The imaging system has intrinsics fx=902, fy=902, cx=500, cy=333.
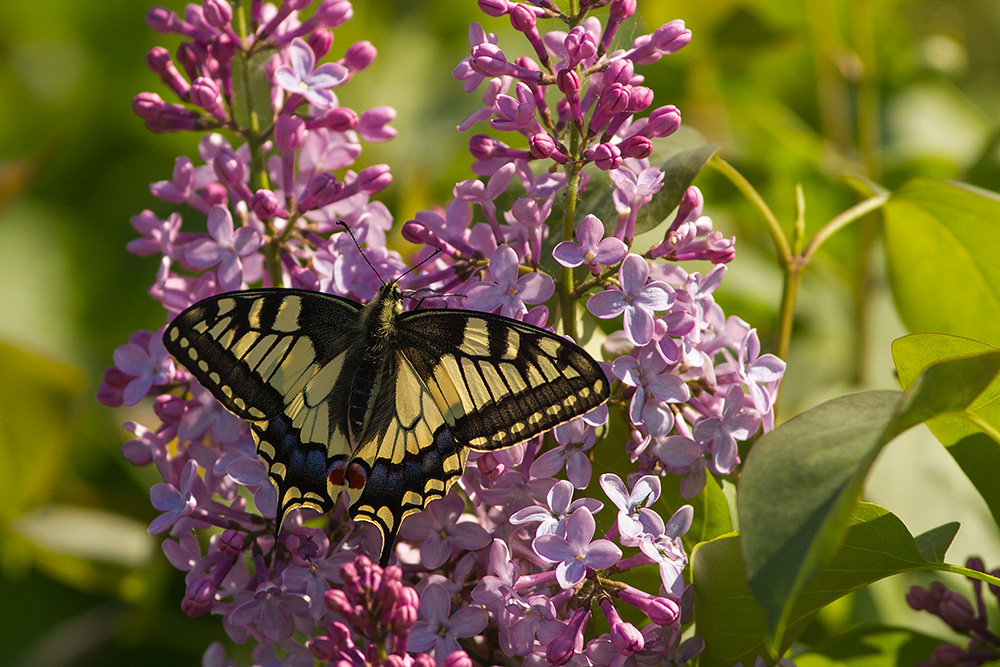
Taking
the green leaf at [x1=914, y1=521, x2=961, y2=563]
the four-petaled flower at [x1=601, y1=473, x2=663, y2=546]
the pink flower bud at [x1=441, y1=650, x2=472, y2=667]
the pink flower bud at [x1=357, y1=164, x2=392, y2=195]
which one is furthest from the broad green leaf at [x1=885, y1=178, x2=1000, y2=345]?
the pink flower bud at [x1=441, y1=650, x2=472, y2=667]

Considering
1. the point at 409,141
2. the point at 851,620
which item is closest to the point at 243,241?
the point at 851,620

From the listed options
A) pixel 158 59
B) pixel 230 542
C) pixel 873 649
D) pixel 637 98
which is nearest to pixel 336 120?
pixel 158 59

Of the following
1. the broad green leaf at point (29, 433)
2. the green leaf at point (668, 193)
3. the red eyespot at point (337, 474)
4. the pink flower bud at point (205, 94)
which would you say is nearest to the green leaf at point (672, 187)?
the green leaf at point (668, 193)

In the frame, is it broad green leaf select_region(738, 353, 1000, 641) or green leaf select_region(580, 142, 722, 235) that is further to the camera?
green leaf select_region(580, 142, 722, 235)

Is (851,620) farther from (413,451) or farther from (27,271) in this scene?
(27,271)

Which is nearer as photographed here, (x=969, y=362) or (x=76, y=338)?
(x=969, y=362)

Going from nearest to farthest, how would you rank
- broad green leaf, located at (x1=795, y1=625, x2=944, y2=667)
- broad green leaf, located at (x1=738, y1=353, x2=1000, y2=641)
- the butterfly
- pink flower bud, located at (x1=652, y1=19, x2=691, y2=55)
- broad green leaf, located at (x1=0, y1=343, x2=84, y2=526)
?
broad green leaf, located at (x1=738, y1=353, x2=1000, y2=641)
the butterfly
pink flower bud, located at (x1=652, y1=19, x2=691, y2=55)
broad green leaf, located at (x1=795, y1=625, x2=944, y2=667)
broad green leaf, located at (x1=0, y1=343, x2=84, y2=526)

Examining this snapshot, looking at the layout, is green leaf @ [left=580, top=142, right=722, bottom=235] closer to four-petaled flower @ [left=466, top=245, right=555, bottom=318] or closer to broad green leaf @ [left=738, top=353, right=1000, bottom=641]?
four-petaled flower @ [left=466, top=245, right=555, bottom=318]

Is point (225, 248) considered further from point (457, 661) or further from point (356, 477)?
point (457, 661)
